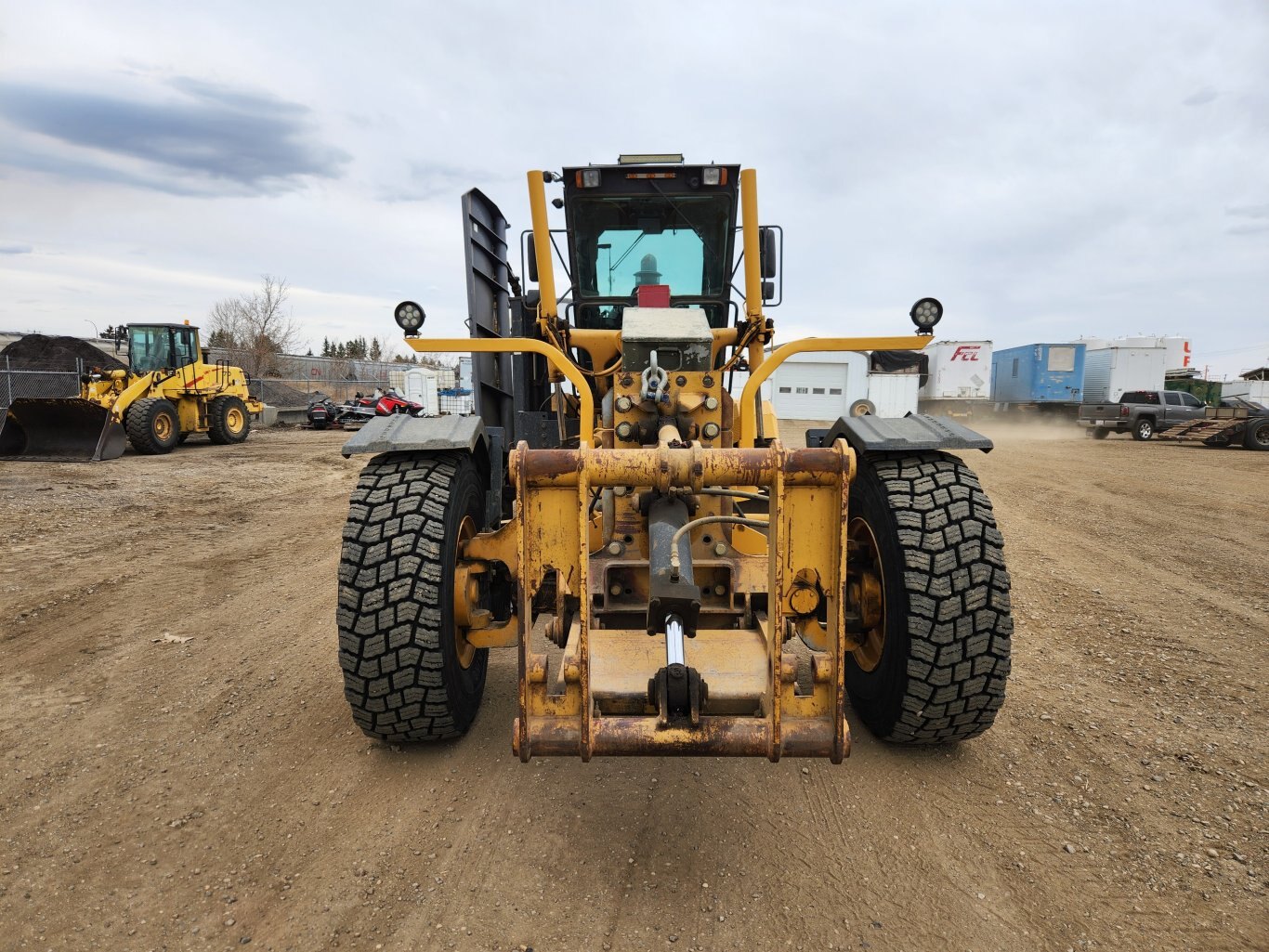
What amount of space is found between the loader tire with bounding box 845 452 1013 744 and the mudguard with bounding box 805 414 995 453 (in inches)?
3.8

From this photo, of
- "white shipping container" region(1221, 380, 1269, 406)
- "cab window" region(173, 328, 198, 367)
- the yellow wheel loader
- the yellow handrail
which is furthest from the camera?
"white shipping container" region(1221, 380, 1269, 406)

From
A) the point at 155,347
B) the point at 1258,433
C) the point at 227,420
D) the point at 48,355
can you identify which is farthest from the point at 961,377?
the point at 48,355

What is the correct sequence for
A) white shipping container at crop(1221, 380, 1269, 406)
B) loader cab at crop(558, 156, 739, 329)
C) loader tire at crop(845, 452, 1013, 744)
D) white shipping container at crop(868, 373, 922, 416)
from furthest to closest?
white shipping container at crop(1221, 380, 1269, 406) < white shipping container at crop(868, 373, 922, 416) < loader cab at crop(558, 156, 739, 329) < loader tire at crop(845, 452, 1013, 744)

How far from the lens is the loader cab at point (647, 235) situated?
15.1 feet

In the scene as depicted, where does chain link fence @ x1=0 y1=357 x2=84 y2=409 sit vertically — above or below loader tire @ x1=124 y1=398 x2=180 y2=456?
above

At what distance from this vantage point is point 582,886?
2367mm

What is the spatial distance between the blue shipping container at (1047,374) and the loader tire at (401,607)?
28911mm

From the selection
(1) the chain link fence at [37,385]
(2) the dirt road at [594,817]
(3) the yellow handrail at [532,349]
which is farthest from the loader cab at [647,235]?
(1) the chain link fence at [37,385]

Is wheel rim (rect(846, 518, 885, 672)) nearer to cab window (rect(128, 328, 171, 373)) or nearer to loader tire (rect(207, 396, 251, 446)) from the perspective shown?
cab window (rect(128, 328, 171, 373))

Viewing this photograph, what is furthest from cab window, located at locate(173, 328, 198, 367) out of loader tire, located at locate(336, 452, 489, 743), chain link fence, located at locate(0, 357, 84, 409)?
loader tire, located at locate(336, 452, 489, 743)

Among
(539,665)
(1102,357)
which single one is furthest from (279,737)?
(1102,357)

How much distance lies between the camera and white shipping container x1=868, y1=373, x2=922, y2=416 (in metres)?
A: 29.2

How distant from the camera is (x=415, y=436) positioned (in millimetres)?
3139

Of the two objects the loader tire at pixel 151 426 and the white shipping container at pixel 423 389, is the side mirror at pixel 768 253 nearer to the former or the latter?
the loader tire at pixel 151 426
